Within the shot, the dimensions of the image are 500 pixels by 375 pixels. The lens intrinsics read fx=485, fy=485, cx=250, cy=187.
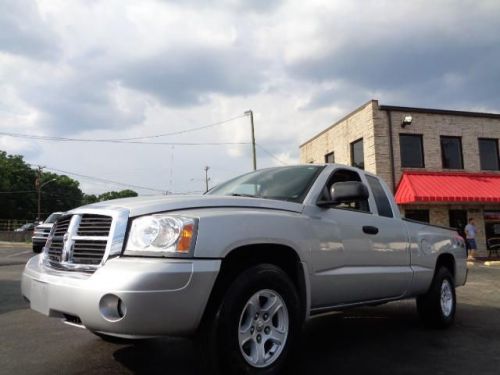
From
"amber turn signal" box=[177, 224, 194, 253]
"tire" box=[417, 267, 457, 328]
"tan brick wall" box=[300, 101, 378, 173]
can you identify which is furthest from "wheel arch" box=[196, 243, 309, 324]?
"tan brick wall" box=[300, 101, 378, 173]

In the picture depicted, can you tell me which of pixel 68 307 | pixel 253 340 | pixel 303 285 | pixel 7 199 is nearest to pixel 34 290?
pixel 68 307

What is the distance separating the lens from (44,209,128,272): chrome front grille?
10.7 ft

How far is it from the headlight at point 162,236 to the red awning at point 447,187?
55.5ft

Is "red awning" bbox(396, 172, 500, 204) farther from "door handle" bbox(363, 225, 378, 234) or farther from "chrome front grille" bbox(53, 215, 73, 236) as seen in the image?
"chrome front grille" bbox(53, 215, 73, 236)

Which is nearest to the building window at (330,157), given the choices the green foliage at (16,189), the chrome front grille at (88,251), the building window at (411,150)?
the building window at (411,150)

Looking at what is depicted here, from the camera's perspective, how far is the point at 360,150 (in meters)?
21.7

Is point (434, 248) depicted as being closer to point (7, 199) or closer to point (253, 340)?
point (253, 340)

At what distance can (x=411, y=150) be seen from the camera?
20922 mm

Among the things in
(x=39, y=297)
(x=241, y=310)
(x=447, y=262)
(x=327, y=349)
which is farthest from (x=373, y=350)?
(x=39, y=297)

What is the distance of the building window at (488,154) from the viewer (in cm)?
Result: 2202

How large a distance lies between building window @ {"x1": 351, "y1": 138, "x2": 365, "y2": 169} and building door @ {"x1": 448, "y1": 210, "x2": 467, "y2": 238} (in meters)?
4.33

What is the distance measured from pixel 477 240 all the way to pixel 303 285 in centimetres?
1972

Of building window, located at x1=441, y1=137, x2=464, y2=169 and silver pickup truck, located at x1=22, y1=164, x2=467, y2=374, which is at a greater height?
building window, located at x1=441, y1=137, x2=464, y2=169

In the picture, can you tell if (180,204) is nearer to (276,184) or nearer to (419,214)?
(276,184)
